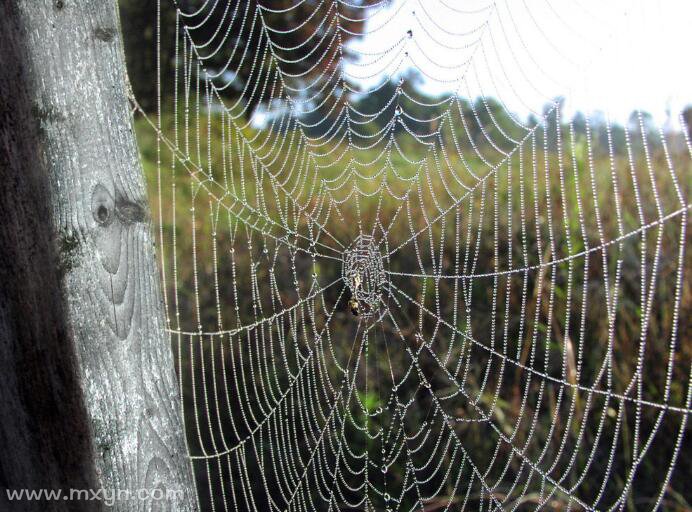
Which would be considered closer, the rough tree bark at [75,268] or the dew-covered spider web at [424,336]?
the rough tree bark at [75,268]

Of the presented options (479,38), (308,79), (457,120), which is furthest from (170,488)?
(308,79)

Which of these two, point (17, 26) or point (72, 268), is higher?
point (17, 26)

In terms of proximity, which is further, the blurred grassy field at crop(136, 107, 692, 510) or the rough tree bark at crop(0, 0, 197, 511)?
the blurred grassy field at crop(136, 107, 692, 510)

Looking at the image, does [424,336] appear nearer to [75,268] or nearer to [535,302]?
[535,302]

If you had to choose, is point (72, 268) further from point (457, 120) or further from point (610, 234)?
point (457, 120)

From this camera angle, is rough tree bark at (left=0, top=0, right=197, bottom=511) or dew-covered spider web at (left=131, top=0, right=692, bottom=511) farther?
dew-covered spider web at (left=131, top=0, right=692, bottom=511)

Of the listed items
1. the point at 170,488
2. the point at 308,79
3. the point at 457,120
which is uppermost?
the point at 308,79

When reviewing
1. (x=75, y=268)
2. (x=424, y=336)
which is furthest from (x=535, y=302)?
(x=75, y=268)

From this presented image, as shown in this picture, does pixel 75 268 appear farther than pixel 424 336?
No
